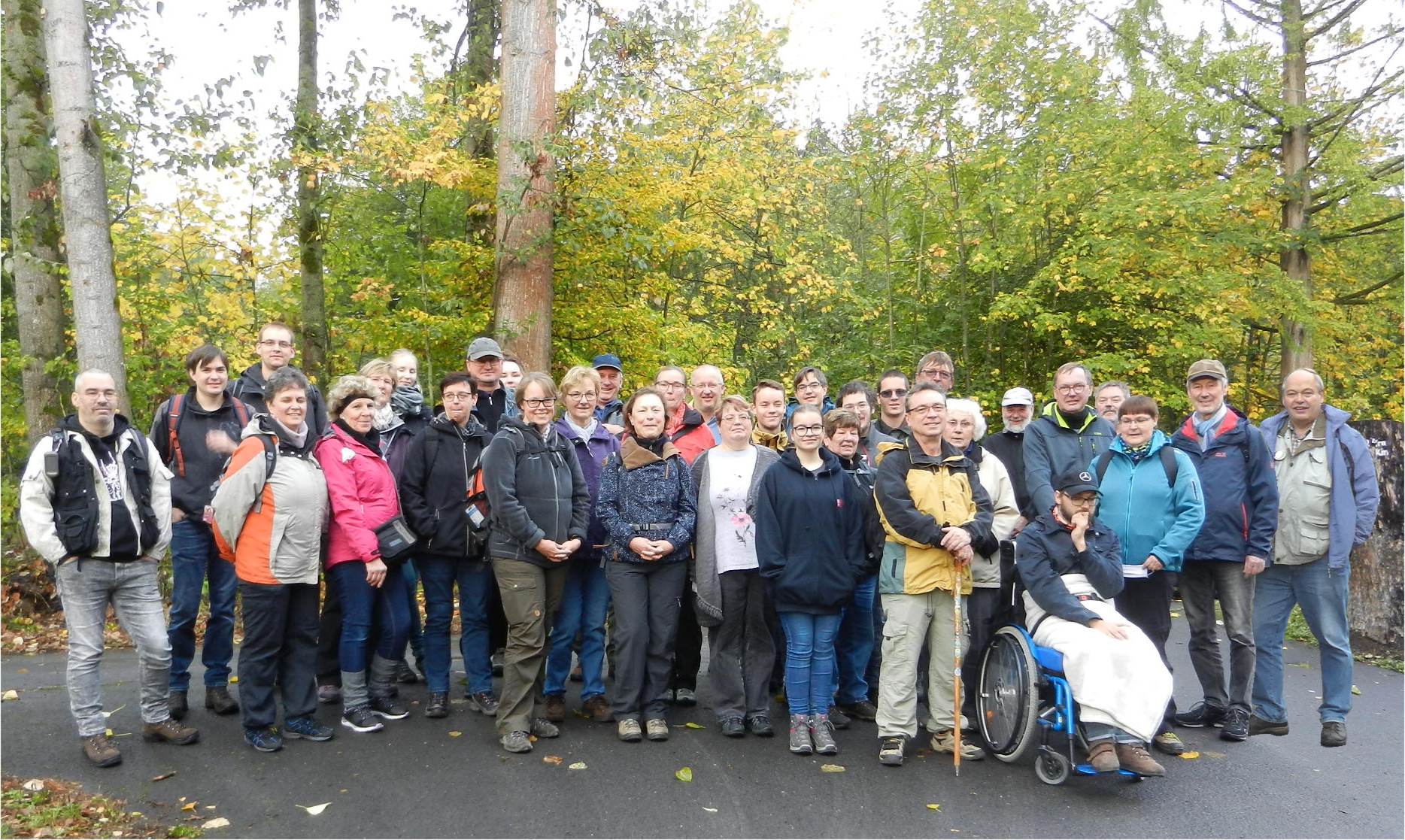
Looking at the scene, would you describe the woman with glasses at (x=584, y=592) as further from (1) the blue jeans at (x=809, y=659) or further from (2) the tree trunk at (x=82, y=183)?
(2) the tree trunk at (x=82, y=183)

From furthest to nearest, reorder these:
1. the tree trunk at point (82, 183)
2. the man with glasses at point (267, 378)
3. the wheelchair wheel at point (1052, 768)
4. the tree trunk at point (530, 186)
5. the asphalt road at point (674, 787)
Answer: the tree trunk at point (530, 186) → the tree trunk at point (82, 183) → the man with glasses at point (267, 378) → the wheelchair wheel at point (1052, 768) → the asphalt road at point (674, 787)

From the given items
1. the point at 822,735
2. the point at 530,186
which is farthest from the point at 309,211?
the point at 822,735

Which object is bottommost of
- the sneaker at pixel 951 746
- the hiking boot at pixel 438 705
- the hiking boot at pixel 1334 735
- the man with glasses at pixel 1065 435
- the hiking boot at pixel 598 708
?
the hiking boot at pixel 1334 735

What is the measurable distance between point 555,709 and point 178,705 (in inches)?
84.2

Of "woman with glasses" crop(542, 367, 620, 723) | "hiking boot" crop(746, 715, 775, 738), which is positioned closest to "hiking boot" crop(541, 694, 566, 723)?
"woman with glasses" crop(542, 367, 620, 723)

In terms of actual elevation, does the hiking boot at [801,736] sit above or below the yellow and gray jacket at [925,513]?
below

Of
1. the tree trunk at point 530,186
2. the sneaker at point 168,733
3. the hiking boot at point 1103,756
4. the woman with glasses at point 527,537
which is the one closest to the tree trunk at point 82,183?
the sneaker at point 168,733

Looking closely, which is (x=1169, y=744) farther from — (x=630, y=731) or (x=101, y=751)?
(x=101, y=751)

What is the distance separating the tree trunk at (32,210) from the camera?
8.28m

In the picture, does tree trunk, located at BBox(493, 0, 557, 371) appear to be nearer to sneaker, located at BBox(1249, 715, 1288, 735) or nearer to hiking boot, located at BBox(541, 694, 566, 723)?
hiking boot, located at BBox(541, 694, 566, 723)

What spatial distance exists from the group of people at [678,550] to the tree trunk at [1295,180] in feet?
33.7

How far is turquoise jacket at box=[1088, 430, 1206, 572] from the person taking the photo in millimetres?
5094

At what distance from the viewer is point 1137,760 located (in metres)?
4.31

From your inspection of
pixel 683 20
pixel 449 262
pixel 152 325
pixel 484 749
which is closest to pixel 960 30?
pixel 683 20
